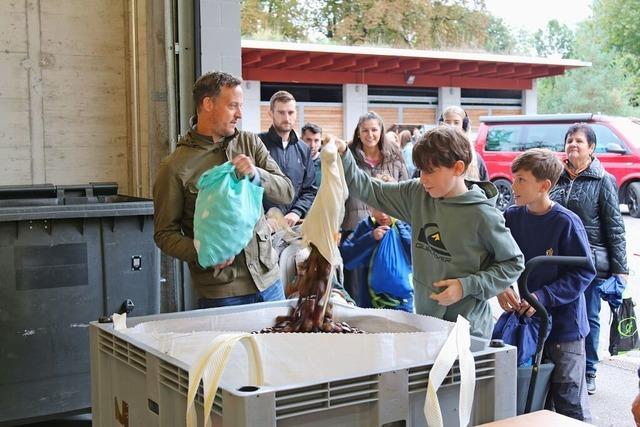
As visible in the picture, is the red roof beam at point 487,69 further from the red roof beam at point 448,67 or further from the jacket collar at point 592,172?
the jacket collar at point 592,172

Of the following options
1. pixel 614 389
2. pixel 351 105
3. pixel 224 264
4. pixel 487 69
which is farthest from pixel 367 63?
pixel 224 264

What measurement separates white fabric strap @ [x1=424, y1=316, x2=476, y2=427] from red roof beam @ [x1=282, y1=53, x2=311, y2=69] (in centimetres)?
1850

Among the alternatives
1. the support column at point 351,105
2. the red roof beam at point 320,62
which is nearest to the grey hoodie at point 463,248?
the red roof beam at point 320,62

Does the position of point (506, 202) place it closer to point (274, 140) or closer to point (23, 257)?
point (274, 140)

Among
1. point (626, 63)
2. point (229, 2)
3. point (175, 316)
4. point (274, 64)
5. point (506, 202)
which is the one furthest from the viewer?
point (626, 63)

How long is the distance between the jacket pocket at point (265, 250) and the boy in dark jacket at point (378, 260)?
1.91 m

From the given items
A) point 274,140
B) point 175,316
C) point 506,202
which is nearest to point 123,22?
point 274,140

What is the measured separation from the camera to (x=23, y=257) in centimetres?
420

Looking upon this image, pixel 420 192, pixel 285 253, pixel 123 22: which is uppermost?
pixel 123 22

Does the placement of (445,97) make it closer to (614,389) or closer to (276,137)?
(276,137)

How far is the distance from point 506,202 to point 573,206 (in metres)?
10.6

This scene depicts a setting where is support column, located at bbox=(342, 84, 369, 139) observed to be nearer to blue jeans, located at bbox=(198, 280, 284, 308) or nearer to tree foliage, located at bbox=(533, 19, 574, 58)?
blue jeans, located at bbox=(198, 280, 284, 308)

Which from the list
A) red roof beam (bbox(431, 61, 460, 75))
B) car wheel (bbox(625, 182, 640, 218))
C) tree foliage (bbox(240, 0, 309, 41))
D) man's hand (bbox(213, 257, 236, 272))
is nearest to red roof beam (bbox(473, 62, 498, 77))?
red roof beam (bbox(431, 61, 460, 75))

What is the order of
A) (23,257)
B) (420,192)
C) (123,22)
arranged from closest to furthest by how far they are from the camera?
(420,192) < (23,257) < (123,22)
